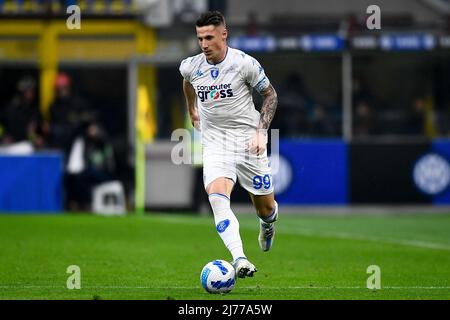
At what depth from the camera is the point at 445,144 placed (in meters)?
24.6

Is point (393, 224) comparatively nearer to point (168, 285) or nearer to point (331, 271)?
point (331, 271)

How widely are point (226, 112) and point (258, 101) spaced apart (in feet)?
42.5

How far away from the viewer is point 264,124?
11758 millimetres

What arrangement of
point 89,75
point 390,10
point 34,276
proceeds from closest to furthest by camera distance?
point 34,276, point 390,10, point 89,75

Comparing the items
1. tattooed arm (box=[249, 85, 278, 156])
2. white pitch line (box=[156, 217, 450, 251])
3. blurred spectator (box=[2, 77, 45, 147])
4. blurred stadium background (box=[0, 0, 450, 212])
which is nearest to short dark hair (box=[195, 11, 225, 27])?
tattooed arm (box=[249, 85, 278, 156])

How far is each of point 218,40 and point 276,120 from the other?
13.6 metres

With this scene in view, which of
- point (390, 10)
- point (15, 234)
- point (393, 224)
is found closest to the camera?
point (15, 234)

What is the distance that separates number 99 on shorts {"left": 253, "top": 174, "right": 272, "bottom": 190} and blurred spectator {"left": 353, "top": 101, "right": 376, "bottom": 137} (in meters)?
13.5

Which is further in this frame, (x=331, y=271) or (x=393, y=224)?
(x=393, y=224)

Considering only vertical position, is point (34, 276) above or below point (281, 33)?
below

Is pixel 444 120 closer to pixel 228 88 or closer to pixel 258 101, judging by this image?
pixel 258 101

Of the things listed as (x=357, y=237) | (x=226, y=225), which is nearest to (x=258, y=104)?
(x=357, y=237)

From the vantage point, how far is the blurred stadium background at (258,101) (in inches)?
960

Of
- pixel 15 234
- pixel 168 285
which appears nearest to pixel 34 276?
pixel 168 285
